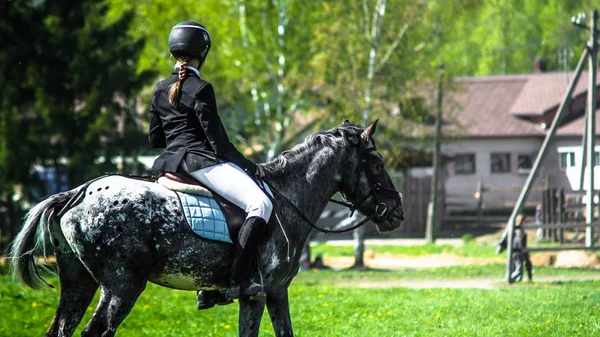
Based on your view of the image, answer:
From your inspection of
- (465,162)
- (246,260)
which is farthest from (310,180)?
(465,162)

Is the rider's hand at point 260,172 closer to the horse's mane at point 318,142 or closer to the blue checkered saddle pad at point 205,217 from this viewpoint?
the horse's mane at point 318,142

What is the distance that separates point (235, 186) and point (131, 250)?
989 millimetres

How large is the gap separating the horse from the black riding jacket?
322 mm

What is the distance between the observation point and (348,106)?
27.3 m

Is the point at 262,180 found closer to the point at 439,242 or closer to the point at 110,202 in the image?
the point at 110,202

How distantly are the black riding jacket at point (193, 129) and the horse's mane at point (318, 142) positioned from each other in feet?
1.60

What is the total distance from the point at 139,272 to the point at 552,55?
51.8m

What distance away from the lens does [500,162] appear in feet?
156

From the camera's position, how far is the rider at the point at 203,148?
7395 mm

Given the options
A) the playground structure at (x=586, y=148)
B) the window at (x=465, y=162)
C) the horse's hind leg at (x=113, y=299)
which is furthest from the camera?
the window at (x=465, y=162)

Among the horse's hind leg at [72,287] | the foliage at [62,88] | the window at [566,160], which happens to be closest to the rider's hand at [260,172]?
the horse's hind leg at [72,287]

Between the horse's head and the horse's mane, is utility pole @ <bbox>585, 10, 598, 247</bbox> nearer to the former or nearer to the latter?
the horse's head

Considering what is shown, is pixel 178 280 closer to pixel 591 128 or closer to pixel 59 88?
pixel 591 128

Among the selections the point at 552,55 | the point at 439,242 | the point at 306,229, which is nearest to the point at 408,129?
the point at 439,242
